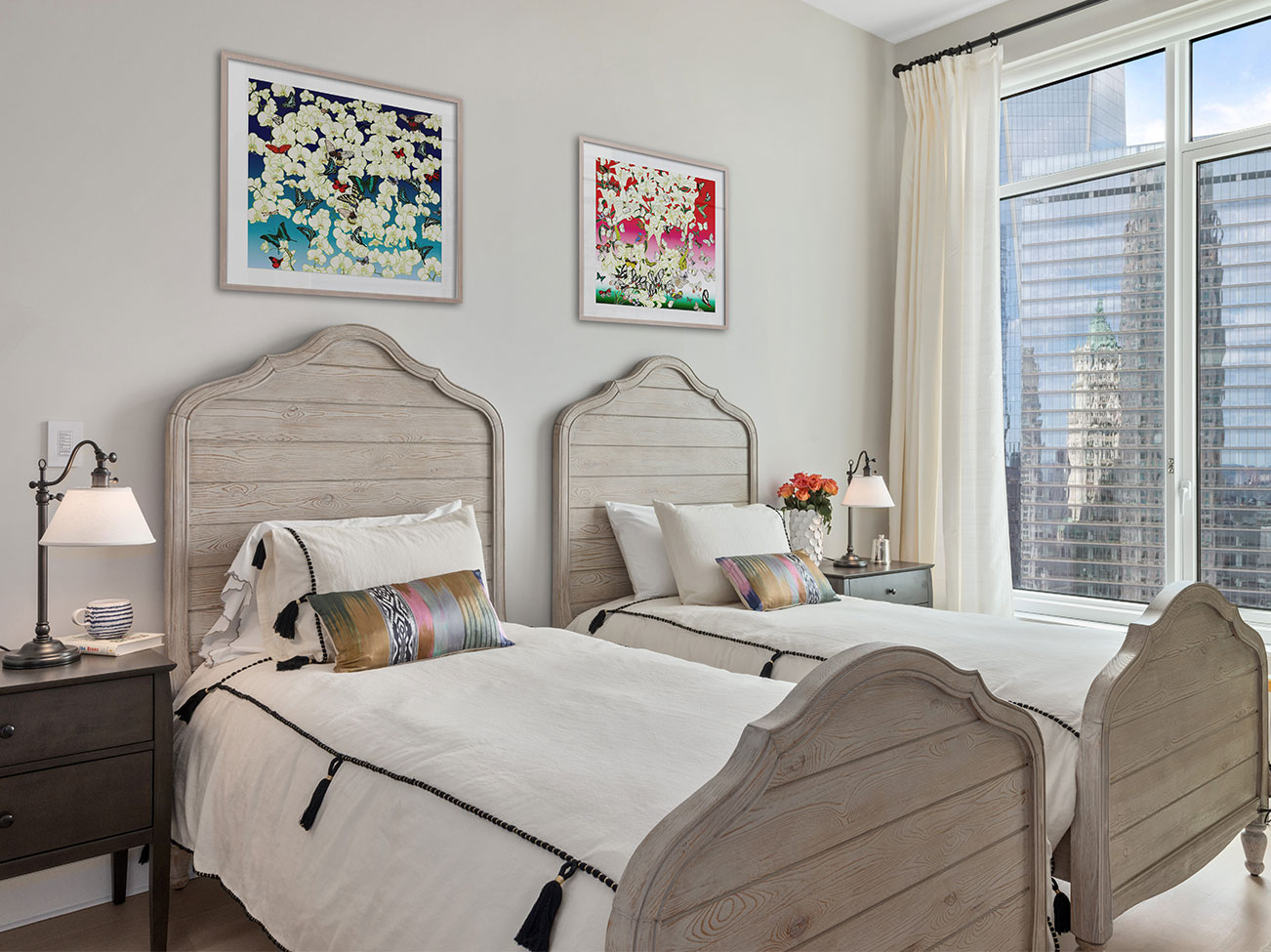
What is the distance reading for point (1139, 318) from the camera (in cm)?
389

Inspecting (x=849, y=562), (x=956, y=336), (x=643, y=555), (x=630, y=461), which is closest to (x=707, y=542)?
(x=643, y=555)

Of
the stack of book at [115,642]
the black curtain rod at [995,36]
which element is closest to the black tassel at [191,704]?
the stack of book at [115,642]

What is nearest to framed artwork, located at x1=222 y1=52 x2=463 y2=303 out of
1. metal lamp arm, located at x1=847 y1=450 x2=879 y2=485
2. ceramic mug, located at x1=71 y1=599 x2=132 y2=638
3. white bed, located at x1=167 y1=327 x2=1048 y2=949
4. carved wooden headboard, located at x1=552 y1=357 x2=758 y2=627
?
white bed, located at x1=167 y1=327 x2=1048 y2=949

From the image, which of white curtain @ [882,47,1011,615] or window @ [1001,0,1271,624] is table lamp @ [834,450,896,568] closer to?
white curtain @ [882,47,1011,615]

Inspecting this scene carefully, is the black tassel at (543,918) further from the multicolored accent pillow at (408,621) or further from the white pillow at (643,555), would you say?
the white pillow at (643,555)

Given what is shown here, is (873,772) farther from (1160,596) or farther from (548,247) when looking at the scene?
(548,247)

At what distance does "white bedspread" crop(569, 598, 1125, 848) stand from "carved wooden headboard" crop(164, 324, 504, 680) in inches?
22.6

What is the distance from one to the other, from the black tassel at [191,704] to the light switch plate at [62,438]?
703 mm

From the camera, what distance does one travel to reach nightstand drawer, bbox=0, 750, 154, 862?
195 centimetres

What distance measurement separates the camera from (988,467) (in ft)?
13.5

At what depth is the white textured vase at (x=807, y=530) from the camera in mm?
3848

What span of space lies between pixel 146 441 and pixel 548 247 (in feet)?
4.90

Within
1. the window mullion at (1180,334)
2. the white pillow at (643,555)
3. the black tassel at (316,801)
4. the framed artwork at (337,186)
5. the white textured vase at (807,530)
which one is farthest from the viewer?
the white textured vase at (807,530)

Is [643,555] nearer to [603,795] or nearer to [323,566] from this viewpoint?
[323,566]
